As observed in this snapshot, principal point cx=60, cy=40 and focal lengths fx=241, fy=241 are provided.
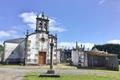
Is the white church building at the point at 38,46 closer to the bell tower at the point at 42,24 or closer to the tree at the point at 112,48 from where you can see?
the bell tower at the point at 42,24

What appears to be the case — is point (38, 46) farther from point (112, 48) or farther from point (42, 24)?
point (112, 48)

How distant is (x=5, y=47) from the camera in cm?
4403

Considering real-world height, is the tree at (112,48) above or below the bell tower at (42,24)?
below

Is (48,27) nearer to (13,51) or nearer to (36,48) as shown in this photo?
(36,48)

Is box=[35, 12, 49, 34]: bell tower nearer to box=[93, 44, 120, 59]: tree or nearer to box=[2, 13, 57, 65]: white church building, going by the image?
box=[2, 13, 57, 65]: white church building

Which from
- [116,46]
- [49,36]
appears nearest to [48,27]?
[49,36]

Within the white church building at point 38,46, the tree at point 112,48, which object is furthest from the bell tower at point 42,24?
the tree at point 112,48

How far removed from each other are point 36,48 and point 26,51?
1721mm

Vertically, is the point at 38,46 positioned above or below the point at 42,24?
below

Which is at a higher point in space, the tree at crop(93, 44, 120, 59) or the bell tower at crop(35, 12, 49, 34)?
the bell tower at crop(35, 12, 49, 34)

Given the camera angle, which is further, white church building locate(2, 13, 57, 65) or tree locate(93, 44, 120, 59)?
tree locate(93, 44, 120, 59)

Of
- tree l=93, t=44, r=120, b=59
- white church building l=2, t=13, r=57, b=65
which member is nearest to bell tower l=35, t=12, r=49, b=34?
white church building l=2, t=13, r=57, b=65

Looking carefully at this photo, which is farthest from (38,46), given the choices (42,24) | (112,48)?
(112,48)

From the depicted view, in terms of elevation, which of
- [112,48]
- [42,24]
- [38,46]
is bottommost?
[38,46]
